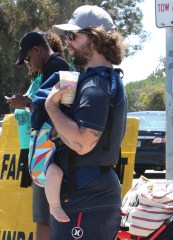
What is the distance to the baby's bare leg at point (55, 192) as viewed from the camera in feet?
8.93

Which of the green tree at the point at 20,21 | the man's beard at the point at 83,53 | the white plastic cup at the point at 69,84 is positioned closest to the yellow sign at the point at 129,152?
the man's beard at the point at 83,53

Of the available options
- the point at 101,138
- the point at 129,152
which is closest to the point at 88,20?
the point at 101,138

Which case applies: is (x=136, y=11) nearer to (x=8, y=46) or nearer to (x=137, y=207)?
(x=8, y=46)

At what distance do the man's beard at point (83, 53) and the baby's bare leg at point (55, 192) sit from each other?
1.92ft

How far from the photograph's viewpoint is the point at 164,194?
344 centimetres

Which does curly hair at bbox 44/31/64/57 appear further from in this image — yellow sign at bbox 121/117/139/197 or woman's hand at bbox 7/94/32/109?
yellow sign at bbox 121/117/139/197

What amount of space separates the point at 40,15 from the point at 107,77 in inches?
886

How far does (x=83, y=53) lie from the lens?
2.85m

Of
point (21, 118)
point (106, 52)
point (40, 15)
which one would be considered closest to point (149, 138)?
point (21, 118)

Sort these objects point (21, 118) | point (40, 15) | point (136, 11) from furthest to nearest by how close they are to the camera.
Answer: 1. point (136, 11)
2. point (40, 15)
3. point (21, 118)

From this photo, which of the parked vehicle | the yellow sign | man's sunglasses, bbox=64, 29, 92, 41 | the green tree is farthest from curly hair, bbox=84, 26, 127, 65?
the green tree

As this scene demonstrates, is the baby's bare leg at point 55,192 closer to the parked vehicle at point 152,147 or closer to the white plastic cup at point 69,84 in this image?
the white plastic cup at point 69,84

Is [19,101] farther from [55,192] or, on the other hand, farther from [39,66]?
[55,192]

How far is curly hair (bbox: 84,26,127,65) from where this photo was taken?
2.83 m
